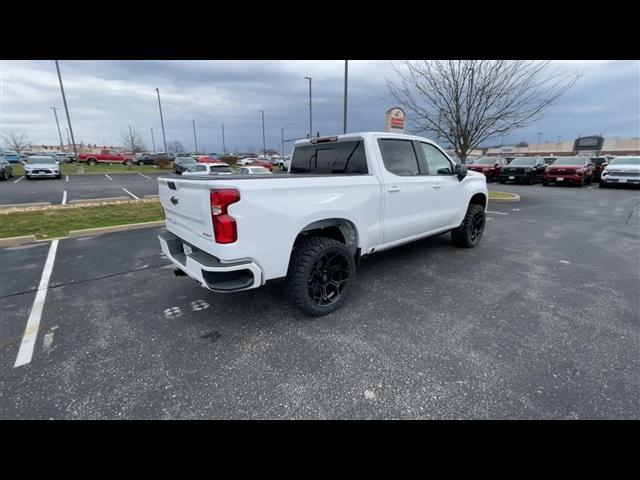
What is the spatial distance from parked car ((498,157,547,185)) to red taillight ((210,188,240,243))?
20334mm

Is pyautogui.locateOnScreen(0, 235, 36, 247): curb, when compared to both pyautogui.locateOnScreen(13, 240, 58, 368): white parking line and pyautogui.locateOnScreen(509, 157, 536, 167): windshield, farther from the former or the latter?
pyautogui.locateOnScreen(509, 157, 536, 167): windshield

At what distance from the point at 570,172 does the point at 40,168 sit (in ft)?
103

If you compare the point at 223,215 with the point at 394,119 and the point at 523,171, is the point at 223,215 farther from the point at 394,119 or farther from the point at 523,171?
the point at 523,171

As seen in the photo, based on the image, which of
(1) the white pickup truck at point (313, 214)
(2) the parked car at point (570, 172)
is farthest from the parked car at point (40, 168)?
(2) the parked car at point (570, 172)

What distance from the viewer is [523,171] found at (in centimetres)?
1780

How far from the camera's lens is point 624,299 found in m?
3.63

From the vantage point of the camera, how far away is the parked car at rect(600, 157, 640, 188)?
50.2 feet

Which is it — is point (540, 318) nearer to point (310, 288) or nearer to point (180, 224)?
point (310, 288)

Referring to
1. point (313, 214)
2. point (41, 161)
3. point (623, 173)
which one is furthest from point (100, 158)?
point (623, 173)

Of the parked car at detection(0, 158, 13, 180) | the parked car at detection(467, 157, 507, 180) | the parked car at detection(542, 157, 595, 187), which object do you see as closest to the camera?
the parked car at detection(542, 157, 595, 187)

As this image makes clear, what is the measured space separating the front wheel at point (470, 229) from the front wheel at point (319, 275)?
306cm

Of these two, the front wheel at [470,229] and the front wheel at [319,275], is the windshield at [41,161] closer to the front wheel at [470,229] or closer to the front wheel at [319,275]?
the front wheel at [319,275]

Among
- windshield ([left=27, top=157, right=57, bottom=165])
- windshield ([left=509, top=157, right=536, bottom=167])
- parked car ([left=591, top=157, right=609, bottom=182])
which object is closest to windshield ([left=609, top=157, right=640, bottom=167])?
parked car ([left=591, top=157, right=609, bottom=182])
